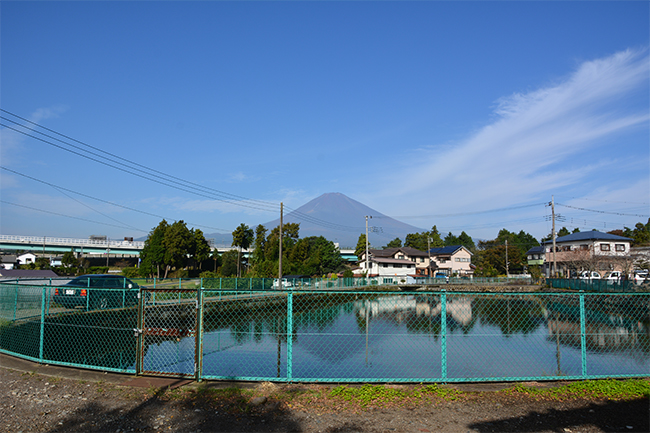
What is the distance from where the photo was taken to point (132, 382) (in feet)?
21.5

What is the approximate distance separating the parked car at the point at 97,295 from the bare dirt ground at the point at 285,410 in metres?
7.02

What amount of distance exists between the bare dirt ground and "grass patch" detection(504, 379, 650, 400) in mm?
128

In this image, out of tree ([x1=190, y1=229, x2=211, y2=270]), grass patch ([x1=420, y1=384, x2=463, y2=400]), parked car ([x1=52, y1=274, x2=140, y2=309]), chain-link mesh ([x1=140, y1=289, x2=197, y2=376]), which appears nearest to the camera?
grass patch ([x1=420, y1=384, x2=463, y2=400])

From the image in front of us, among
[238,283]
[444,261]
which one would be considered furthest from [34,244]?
[444,261]

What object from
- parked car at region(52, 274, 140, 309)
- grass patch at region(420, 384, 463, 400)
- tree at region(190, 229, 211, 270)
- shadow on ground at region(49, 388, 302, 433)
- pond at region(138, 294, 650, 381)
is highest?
tree at region(190, 229, 211, 270)

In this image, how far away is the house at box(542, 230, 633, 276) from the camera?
142 ft

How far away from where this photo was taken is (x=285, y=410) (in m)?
5.46

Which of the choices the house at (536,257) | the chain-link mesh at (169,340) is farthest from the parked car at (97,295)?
the house at (536,257)

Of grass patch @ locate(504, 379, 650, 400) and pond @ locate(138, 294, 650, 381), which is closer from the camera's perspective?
grass patch @ locate(504, 379, 650, 400)

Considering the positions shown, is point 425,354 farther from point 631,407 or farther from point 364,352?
point 631,407

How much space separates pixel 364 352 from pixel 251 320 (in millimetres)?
9336

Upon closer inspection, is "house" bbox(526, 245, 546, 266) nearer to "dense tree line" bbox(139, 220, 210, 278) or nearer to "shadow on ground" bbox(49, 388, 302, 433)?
"dense tree line" bbox(139, 220, 210, 278)

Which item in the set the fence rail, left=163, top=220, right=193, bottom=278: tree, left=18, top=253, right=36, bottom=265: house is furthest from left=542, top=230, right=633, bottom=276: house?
left=18, top=253, right=36, bottom=265: house

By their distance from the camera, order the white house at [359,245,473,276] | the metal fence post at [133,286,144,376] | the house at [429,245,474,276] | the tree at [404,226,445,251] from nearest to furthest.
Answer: the metal fence post at [133,286,144,376] < the white house at [359,245,473,276] < the house at [429,245,474,276] < the tree at [404,226,445,251]
